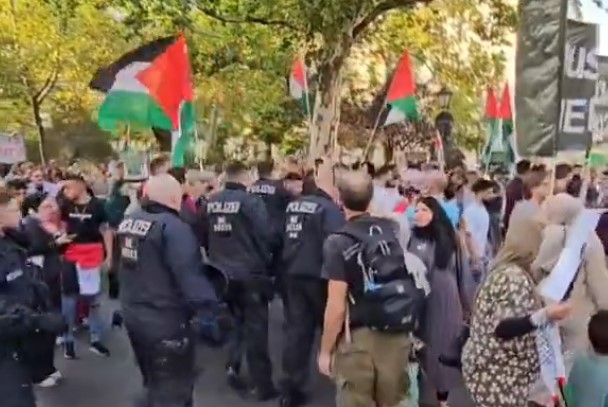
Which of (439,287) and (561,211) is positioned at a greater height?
(561,211)

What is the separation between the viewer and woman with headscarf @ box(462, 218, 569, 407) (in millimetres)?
4988

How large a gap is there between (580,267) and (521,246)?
951 mm

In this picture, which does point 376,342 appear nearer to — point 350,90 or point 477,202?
point 477,202

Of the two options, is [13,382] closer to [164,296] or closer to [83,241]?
[164,296]

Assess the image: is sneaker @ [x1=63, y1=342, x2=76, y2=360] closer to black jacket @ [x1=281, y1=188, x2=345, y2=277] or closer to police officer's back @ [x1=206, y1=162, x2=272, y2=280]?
police officer's back @ [x1=206, y1=162, x2=272, y2=280]

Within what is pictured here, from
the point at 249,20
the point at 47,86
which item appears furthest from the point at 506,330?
the point at 47,86

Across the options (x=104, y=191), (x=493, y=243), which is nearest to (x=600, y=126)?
(x=493, y=243)

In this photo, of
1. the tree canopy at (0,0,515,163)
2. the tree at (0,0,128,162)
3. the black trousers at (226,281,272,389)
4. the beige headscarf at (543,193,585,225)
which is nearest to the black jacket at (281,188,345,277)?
the black trousers at (226,281,272,389)

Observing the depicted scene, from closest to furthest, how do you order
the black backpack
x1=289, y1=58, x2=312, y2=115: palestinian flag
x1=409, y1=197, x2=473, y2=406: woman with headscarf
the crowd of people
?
the crowd of people
the black backpack
x1=409, y1=197, x2=473, y2=406: woman with headscarf
x1=289, y1=58, x2=312, y2=115: palestinian flag

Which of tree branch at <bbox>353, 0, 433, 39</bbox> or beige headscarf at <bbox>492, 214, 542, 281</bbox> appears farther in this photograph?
tree branch at <bbox>353, 0, 433, 39</bbox>

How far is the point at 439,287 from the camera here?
26.3 ft

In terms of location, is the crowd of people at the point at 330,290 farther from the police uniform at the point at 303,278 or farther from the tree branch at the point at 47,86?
the tree branch at the point at 47,86

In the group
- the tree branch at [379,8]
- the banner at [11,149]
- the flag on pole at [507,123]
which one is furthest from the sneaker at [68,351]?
the tree branch at [379,8]

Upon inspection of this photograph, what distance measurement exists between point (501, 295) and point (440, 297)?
3.00 metres
